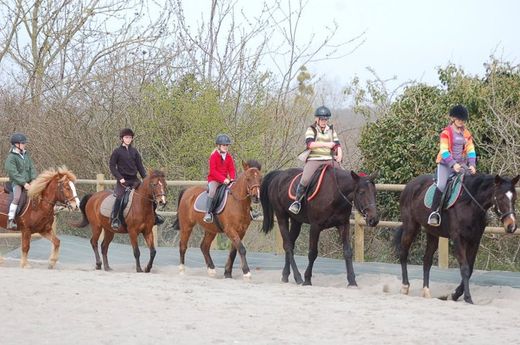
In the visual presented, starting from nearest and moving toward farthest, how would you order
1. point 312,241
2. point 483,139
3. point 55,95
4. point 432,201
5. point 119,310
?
point 119,310
point 432,201
point 312,241
point 483,139
point 55,95

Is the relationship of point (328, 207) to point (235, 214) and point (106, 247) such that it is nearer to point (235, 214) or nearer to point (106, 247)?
point (235, 214)

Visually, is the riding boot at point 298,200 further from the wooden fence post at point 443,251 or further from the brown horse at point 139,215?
the wooden fence post at point 443,251

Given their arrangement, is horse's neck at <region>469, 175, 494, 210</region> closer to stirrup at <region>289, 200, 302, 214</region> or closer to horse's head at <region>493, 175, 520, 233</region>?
horse's head at <region>493, 175, 520, 233</region>

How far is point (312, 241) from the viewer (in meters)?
12.4

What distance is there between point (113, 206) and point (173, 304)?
15.9 feet

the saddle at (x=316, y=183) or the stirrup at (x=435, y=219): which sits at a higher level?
the saddle at (x=316, y=183)

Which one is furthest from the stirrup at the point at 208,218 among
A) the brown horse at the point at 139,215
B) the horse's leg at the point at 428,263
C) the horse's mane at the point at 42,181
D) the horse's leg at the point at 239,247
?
the horse's leg at the point at 428,263

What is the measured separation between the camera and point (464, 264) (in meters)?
10.7

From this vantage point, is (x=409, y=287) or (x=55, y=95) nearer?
(x=409, y=287)

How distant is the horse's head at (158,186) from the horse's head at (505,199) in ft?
17.0

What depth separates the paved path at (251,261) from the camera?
12664mm

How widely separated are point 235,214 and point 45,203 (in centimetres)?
336

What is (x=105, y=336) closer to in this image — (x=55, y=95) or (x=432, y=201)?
(x=432, y=201)

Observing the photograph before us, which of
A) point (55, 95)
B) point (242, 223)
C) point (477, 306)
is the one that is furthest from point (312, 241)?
point (55, 95)
